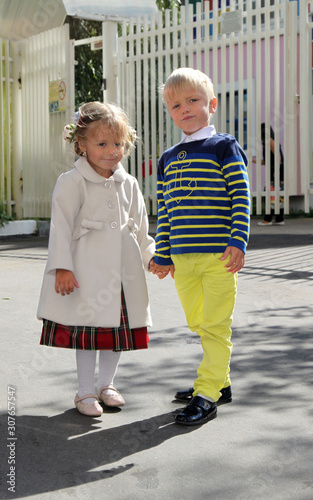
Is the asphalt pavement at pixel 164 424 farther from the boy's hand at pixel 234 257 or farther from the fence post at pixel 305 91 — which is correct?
the fence post at pixel 305 91

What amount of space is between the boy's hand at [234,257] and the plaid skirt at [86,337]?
507mm

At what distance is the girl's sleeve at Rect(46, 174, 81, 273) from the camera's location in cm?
329

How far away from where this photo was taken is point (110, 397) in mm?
3441

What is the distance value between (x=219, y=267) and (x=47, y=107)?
30.5 feet

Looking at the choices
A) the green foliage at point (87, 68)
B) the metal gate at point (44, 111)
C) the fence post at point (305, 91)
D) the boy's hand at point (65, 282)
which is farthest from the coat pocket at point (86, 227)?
the green foliage at point (87, 68)

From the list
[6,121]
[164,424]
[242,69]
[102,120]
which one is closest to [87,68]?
[6,121]

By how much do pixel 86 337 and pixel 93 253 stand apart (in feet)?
1.18

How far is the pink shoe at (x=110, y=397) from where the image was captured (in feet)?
11.2

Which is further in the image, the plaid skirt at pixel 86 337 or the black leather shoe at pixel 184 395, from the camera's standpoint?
the black leather shoe at pixel 184 395

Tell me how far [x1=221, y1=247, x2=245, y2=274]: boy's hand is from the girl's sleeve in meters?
0.65

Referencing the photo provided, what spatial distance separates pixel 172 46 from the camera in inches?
441

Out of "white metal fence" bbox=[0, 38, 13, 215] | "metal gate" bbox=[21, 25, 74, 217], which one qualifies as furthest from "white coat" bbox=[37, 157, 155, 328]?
"white metal fence" bbox=[0, 38, 13, 215]

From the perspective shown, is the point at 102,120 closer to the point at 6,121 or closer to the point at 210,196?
the point at 210,196

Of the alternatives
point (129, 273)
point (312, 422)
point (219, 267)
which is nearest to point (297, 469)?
point (312, 422)
